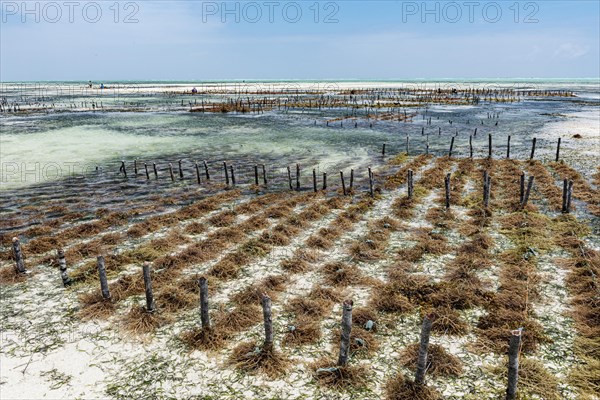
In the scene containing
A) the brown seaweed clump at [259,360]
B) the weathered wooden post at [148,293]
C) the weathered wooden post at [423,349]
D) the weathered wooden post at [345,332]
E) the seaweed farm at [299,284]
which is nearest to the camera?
the weathered wooden post at [423,349]

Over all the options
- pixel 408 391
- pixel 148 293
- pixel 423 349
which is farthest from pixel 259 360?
pixel 148 293

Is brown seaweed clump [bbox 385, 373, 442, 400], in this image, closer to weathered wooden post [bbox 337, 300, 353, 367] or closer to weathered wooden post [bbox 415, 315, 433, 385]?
weathered wooden post [bbox 415, 315, 433, 385]

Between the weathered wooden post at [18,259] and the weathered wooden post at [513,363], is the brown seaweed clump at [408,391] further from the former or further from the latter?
the weathered wooden post at [18,259]

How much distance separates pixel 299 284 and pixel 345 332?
15.9ft

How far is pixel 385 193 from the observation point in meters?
24.7

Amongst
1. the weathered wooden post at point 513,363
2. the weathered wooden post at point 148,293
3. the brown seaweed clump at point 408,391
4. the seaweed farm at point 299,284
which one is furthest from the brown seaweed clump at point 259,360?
the weathered wooden post at point 513,363

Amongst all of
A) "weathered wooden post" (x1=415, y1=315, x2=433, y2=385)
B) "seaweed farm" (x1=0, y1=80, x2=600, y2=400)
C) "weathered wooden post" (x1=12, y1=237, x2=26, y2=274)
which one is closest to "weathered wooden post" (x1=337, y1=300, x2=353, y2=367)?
"seaweed farm" (x1=0, y1=80, x2=600, y2=400)

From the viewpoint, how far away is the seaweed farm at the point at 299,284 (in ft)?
29.8

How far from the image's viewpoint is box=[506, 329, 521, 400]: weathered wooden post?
7.40 metres

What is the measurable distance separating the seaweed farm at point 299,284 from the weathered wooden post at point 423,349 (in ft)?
0.09

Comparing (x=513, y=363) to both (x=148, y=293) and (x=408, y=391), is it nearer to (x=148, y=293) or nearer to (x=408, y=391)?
(x=408, y=391)

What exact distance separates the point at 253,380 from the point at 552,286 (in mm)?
10404

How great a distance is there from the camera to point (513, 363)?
768cm

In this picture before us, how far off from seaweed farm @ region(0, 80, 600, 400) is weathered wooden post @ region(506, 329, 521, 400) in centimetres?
4
